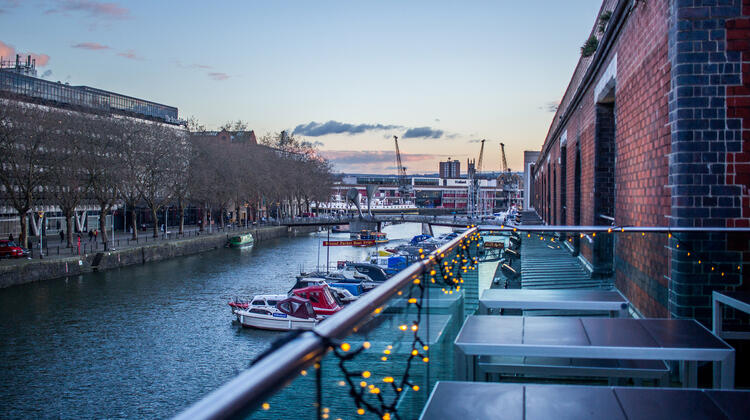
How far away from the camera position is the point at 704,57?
4.45 meters

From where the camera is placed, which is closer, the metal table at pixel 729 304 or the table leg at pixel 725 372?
the table leg at pixel 725 372

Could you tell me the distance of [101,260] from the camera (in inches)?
1219

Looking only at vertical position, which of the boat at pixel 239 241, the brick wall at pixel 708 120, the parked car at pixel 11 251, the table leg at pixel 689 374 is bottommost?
the boat at pixel 239 241

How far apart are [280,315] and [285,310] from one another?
275mm

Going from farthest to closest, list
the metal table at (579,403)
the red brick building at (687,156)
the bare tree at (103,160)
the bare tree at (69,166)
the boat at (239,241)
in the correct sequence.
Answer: the boat at (239,241) → the bare tree at (103,160) → the bare tree at (69,166) → the red brick building at (687,156) → the metal table at (579,403)

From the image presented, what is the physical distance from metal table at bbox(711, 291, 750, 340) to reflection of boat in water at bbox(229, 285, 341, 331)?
53.3 ft

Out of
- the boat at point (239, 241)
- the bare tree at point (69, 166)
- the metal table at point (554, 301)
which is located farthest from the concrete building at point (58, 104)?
the metal table at point (554, 301)

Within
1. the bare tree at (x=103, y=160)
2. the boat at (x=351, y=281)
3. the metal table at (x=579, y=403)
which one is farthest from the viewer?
the bare tree at (x=103, y=160)

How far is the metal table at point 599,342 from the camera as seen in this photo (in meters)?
3.18

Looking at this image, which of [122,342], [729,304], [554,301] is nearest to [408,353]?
[729,304]

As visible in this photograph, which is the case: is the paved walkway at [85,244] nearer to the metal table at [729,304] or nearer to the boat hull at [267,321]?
the boat hull at [267,321]

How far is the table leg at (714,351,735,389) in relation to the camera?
3236 millimetres

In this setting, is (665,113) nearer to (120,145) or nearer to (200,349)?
(200,349)

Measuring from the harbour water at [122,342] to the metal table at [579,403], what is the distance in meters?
4.77
